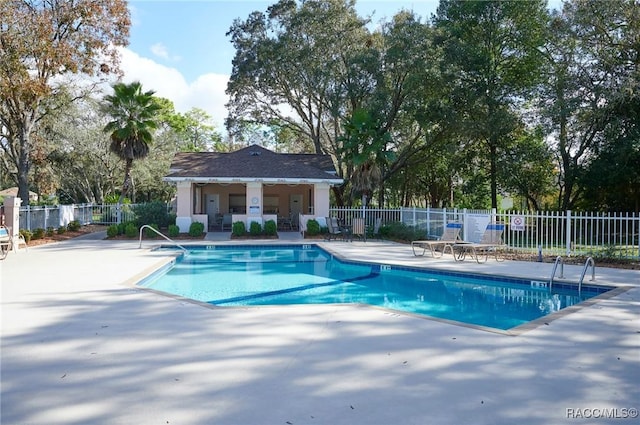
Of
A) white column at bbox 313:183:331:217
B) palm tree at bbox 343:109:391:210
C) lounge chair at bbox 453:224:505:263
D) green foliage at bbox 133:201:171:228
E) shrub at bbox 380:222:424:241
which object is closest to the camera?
lounge chair at bbox 453:224:505:263

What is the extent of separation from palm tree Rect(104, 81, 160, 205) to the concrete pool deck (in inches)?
657

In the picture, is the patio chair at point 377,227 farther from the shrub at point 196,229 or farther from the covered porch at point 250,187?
the shrub at point 196,229

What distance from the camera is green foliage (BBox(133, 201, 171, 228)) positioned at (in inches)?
832

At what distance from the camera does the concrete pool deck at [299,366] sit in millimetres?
3473

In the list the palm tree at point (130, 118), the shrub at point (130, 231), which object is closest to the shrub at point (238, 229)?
the shrub at point (130, 231)

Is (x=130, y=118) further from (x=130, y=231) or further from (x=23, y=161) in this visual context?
(x=130, y=231)

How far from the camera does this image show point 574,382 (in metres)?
4.04

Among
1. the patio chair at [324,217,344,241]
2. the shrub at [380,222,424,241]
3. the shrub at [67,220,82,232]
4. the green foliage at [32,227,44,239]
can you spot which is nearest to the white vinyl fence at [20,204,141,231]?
the shrub at [67,220,82,232]

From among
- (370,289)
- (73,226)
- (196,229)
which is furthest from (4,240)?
(370,289)

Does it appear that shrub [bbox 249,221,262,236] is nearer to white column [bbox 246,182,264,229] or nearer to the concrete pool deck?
white column [bbox 246,182,264,229]

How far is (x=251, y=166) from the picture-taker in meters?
22.0

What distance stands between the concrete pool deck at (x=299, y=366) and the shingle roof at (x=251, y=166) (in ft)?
44.8

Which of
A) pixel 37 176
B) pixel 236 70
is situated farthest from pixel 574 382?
pixel 37 176

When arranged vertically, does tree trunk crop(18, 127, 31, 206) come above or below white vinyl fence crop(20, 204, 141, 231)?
A: above
